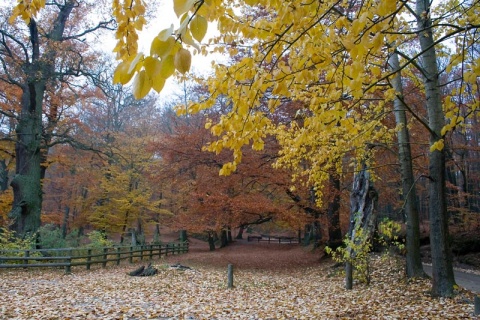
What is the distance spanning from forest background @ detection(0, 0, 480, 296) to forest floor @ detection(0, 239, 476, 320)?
96 cm

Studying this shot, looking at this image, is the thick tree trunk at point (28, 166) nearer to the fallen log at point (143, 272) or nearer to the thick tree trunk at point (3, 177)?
the fallen log at point (143, 272)

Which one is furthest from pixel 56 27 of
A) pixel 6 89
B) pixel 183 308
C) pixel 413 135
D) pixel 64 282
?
pixel 413 135

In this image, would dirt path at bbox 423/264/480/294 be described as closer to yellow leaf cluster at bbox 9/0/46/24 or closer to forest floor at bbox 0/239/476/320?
forest floor at bbox 0/239/476/320

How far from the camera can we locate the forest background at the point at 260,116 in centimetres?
292

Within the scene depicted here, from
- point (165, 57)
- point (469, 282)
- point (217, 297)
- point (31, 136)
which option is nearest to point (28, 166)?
point (31, 136)

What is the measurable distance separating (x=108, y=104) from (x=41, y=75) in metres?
12.4

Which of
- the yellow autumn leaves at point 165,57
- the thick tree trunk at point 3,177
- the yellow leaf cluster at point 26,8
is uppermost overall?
the thick tree trunk at point 3,177

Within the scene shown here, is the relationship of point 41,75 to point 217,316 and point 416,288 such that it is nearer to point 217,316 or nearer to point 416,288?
point 217,316

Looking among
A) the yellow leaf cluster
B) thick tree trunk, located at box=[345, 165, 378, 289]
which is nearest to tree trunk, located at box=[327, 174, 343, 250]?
thick tree trunk, located at box=[345, 165, 378, 289]

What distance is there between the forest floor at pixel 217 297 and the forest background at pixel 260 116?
3.14ft

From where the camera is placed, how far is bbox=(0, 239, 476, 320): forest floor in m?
5.54

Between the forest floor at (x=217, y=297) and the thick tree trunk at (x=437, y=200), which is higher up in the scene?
the thick tree trunk at (x=437, y=200)

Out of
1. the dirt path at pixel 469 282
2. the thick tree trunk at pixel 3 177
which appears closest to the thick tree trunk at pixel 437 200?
the dirt path at pixel 469 282

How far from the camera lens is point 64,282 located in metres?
8.91
